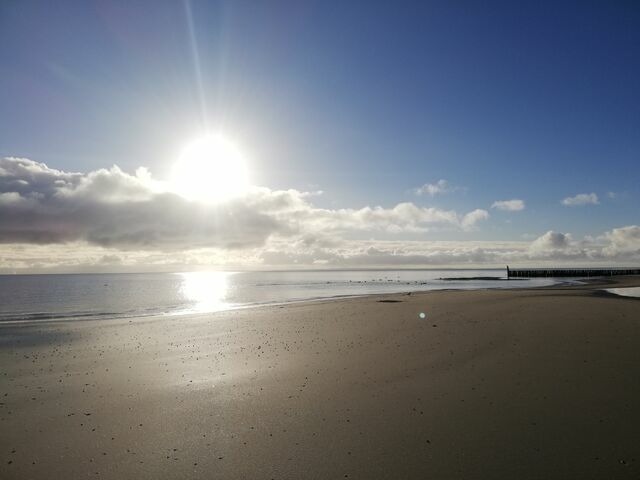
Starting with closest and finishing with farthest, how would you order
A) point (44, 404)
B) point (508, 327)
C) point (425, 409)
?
point (425, 409)
point (44, 404)
point (508, 327)

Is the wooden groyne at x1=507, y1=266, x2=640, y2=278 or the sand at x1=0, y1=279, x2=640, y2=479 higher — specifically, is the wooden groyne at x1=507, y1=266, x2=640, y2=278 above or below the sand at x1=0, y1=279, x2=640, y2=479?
above

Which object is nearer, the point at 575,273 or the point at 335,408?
the point at 335,408

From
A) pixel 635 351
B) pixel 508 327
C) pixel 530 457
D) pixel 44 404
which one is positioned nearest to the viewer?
pixel 530 457

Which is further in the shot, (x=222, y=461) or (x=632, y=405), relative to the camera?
(x=632, y=405)

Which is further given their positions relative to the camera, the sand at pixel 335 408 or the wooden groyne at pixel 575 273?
the wooden groyne at pixel 575 273

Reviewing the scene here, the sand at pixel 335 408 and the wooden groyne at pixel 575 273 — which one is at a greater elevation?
the wooden groyne at pixel 575 273

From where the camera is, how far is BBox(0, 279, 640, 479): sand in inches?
268

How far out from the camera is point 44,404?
10.4 metres

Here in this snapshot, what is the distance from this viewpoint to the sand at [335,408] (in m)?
6.81

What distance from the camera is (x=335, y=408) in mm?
9391

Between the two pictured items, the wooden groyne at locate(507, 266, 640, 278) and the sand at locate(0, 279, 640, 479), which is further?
the wooden groyne at locate(507, 266, 640, 278)

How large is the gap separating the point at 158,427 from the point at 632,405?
34.1ft

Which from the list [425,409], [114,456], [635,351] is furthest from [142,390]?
[635,351]

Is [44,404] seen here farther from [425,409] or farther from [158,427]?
[425,409]
